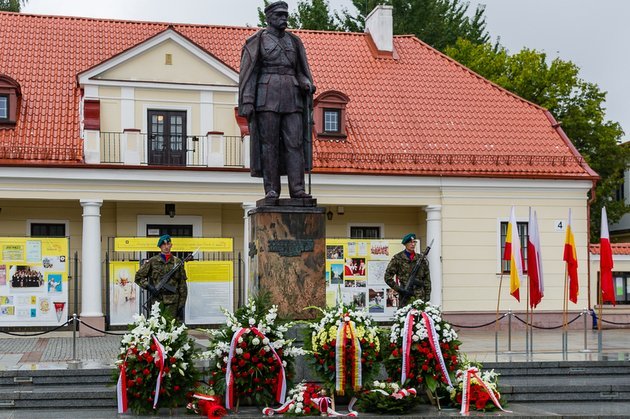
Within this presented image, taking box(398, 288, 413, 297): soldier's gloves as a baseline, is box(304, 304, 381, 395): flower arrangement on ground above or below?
below

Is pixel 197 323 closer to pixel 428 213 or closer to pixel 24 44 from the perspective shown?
pixel 428 213

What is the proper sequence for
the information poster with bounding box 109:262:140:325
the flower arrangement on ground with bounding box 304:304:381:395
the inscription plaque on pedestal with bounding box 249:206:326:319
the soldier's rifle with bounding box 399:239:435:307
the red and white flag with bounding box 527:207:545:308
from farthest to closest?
the information poster with bounding box 109:262:140:325 → the red and white flag with bounding box 527:207:545:308 → the soldier's rifle with bounding box 399:239:435:307 → the inscription plaque on pedestal with bounding box 249:206:326:319 → the flower arrangement on ground with bounding box 304:304:381:395

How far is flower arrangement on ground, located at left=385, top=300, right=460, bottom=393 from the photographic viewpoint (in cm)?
1197

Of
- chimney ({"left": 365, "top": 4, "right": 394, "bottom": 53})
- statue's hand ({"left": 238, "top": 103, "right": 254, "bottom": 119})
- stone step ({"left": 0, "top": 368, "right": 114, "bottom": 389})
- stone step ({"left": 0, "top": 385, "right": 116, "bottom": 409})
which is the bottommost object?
stone step ({"left": 0, "top": 385, "right": 116, "bottom": 409})

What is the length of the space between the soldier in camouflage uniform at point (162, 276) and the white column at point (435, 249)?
12.4m

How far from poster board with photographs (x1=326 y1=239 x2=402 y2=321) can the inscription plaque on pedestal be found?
→ 469 inches

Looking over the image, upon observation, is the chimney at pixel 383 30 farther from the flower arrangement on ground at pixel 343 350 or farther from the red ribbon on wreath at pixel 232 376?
the red ribbon on wreath at pixel 232 376

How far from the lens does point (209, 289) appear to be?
24297 millimetres

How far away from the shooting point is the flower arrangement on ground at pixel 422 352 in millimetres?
11969

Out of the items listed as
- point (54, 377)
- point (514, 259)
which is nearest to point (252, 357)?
point (54, 377)

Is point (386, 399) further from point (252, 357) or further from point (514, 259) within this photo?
point (514, 259)

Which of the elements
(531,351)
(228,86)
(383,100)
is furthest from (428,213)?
(531,351)

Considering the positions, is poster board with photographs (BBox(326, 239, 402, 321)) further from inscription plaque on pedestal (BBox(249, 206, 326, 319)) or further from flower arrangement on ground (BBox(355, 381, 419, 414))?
flower arrangement on ground (BBox(355, 381, 419, 414))

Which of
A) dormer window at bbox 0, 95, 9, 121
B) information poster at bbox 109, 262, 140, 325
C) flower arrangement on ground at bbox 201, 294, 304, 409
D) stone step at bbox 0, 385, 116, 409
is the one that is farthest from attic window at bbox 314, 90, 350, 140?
flower arrangement on ground at bbox 201, 294, 304, 409
